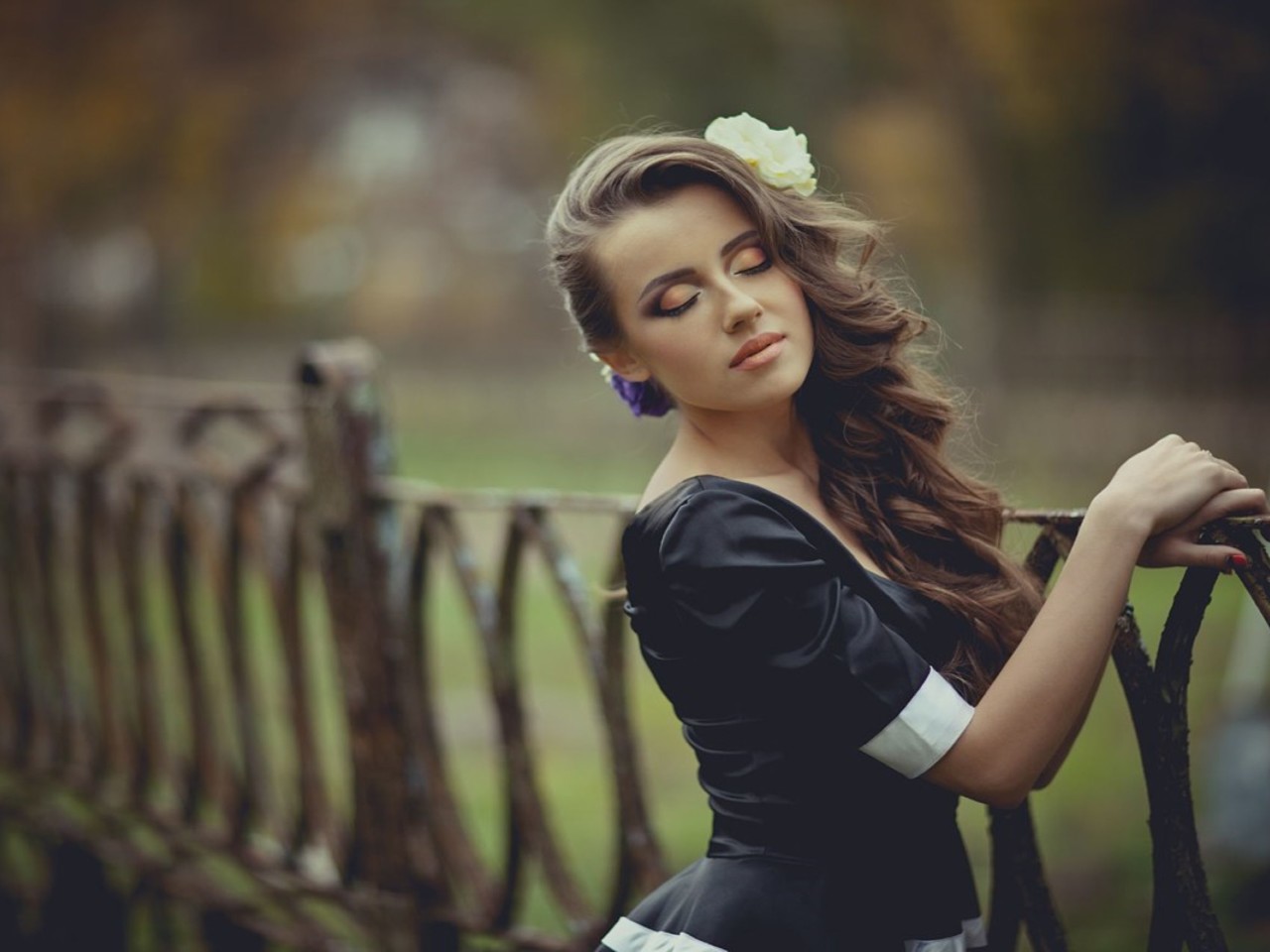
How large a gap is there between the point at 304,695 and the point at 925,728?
2.18 metres

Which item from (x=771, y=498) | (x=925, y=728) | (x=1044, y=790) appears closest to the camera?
(x=925, y=728)

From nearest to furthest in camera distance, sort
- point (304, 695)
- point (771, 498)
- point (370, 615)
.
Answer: point (771, 498)
point (370, 615)
point (304, 695)

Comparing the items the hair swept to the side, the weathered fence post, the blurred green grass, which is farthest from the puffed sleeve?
the weathered fence post

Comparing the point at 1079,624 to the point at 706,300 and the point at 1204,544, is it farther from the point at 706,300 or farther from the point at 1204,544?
the point at 706,300

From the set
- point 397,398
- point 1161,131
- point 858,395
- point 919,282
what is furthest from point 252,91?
point 858,395

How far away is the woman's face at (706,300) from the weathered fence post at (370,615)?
4.45 ft

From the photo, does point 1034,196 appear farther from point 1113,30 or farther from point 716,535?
point 716,535

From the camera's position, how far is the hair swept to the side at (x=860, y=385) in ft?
5.83

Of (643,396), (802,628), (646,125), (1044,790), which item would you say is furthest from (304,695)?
(1044,790)

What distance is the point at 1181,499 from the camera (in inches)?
62.2

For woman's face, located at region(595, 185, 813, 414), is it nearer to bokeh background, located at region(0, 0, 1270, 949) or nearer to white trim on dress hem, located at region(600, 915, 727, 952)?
bokeh background, located at region(0, 0, 1270, 949)

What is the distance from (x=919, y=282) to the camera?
59.9 ft

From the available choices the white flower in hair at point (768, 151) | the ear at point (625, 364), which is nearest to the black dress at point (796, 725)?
the ear at point (625, 364)

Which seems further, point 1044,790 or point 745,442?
point 1044,790
